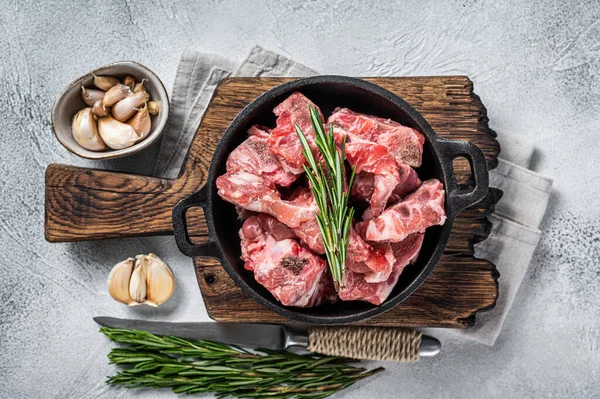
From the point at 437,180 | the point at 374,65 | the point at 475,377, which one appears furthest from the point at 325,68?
the point at 475,377

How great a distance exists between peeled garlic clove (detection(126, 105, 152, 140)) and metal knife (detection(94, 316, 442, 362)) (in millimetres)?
741

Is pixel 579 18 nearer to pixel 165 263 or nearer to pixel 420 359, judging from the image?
pixel 420 359

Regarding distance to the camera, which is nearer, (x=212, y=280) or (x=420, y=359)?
(x=212, y=280)

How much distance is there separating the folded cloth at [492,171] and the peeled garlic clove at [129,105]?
136 millimetres

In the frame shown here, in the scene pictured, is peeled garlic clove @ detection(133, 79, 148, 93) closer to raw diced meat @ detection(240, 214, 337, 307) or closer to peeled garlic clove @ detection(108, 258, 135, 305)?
peeled garlic clove @ detection(108, 258, 135, 305)

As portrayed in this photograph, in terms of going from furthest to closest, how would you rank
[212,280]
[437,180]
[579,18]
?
[579,18], [212,280], [437,180]

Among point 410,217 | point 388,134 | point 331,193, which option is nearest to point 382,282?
point 410,217

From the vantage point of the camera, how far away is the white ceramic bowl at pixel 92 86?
2.22 meters

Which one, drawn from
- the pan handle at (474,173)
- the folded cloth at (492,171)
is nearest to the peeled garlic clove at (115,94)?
the folded cloth at (492,171)

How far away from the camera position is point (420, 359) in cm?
241

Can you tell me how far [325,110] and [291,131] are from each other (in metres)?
0.25

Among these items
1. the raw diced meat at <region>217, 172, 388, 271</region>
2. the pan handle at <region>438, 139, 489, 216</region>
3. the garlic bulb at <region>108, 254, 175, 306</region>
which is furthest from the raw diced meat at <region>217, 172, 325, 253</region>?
the garlic bulb at <region>108, 254, 175, 306</region>

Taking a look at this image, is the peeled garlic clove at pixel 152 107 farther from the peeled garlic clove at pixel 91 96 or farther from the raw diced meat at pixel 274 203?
the raw diced meat at pixel 274 203

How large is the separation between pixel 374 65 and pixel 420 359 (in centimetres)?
119
